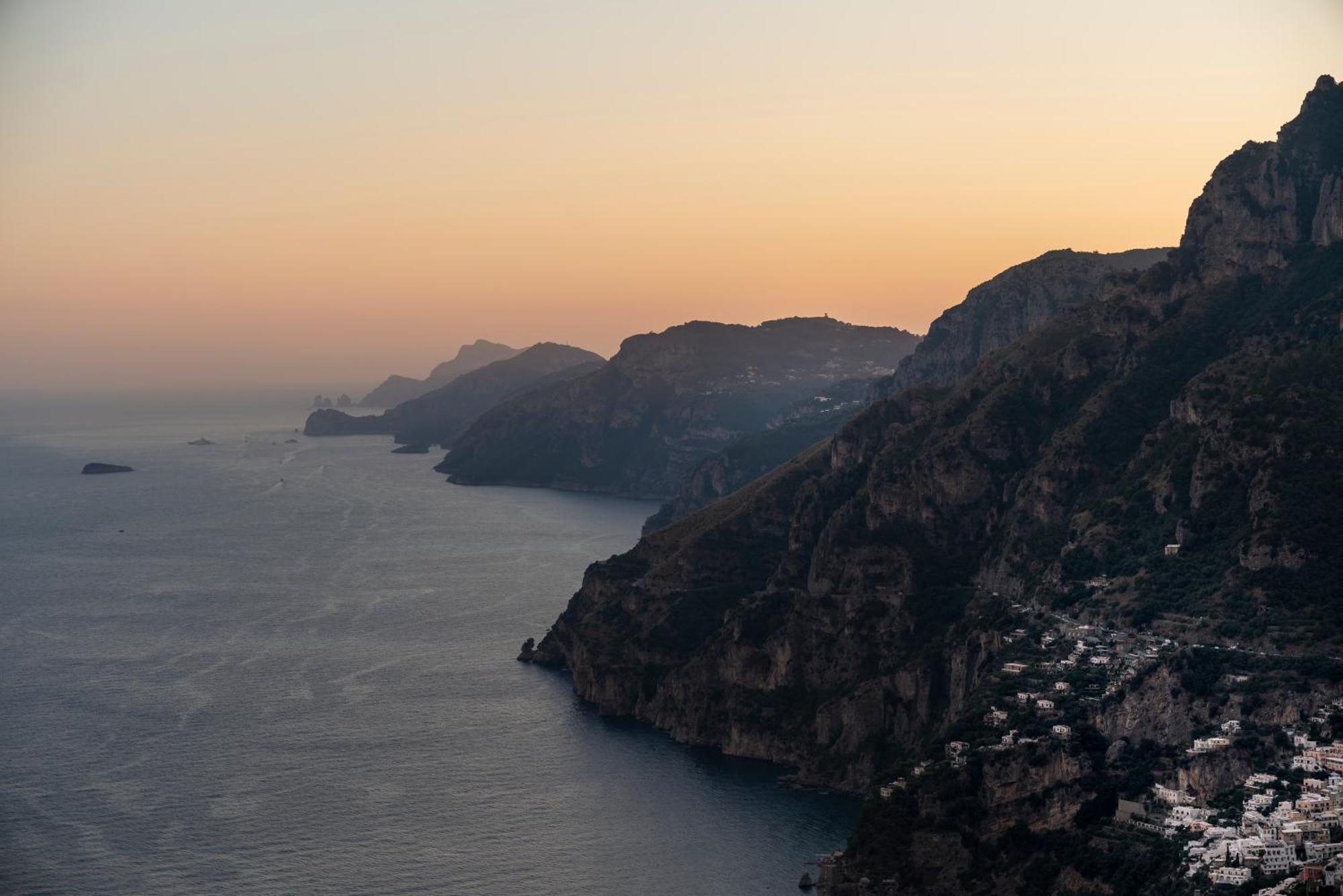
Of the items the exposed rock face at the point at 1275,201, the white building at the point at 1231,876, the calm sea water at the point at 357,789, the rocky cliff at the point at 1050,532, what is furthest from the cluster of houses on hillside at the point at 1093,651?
the exposed rock face at the point at 1275,201

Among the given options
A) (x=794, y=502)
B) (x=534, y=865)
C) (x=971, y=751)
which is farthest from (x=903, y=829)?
(x=794, y=502)

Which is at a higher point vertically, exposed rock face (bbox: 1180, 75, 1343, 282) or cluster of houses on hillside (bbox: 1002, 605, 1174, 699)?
exposed rock face (bbox: 1180, 75, 1343, 282)

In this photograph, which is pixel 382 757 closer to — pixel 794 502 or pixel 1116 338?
pixel 794 502

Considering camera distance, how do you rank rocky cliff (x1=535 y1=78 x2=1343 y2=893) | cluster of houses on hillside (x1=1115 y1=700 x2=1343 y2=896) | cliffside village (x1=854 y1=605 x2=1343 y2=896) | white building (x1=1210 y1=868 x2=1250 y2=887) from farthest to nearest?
rocky cliff (x1=535 y1=78 x2=1343 y2=893) < cliffside village (x1=854 y1=605 x2=1343 y2=896) < white building (x1=1210 y1=868 x2=1250 y2=887) < cluster of houses on hillside (x1=1115 y1=700 x2=1343 y2=896)

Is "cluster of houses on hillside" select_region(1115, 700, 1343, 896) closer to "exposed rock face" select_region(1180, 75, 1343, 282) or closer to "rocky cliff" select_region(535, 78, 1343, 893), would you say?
"rocky cliff" select_region(535, 78, 1343, 893)

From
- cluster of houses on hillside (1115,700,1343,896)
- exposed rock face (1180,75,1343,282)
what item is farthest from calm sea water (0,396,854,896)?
exposed rock face (1180,75,1343,282)

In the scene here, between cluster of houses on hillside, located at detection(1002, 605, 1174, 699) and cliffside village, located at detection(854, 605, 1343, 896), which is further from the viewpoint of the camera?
cluster of houses on hillside, located at detection(1002, 605, 1174, 699)

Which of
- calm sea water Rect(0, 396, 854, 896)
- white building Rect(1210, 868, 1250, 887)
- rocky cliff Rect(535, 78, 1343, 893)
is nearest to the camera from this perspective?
white building Rect(1210, 868, 1250, 887)
